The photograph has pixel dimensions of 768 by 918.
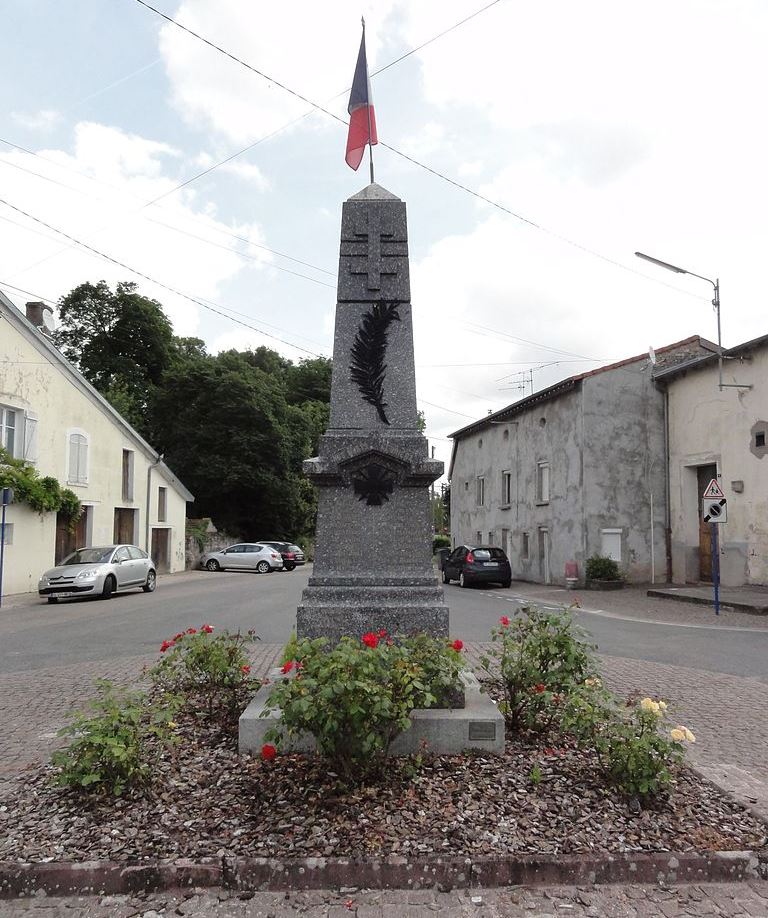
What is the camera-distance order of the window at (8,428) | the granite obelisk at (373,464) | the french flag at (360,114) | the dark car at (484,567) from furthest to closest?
the dark car at (484,567), the window at (8,428), the french flag at (360,114), the granite obelisk at (373,464)

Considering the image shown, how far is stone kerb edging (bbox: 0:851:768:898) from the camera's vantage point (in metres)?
3.23

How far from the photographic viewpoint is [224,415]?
3966 cm

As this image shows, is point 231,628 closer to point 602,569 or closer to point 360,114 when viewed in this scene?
point 360,114

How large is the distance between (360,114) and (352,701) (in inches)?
210

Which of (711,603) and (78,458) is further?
(78,458)

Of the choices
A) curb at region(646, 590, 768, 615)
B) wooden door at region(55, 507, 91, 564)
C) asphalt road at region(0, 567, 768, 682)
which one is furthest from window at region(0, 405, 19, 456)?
curb at region(646, 590, 768, 615)

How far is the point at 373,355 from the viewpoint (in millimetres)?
5992

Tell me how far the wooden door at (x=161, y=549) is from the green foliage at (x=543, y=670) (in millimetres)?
27163

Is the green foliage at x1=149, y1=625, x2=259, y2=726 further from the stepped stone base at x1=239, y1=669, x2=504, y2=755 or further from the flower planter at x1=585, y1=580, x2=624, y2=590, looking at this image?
the flower planter at x1=585, y1=580, x2=624, y2=590

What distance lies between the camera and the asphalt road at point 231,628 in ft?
31.3

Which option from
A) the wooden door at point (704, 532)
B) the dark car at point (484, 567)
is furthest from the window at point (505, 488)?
the wooden door at point (704, 532)

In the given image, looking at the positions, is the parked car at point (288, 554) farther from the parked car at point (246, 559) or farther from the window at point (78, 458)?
the window at point (78, 458)

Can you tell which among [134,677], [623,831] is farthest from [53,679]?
[623,831]

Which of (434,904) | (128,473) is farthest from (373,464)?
(128,473)
